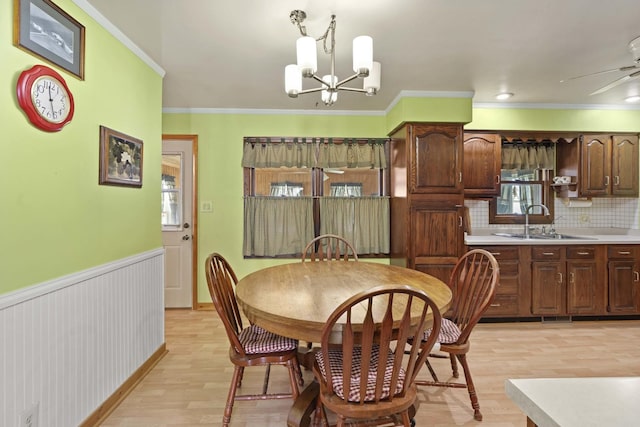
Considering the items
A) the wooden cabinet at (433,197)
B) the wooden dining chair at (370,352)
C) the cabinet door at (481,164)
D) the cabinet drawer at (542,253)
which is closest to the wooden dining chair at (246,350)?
the wooden dining chair at (370,352)

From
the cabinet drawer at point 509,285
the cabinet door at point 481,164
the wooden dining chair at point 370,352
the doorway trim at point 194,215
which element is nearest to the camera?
the wooden dining chair at point 370,352

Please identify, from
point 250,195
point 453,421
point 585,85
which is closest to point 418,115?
point 585,85

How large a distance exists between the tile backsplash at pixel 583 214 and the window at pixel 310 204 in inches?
43.2

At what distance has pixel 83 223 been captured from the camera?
1.78 metres

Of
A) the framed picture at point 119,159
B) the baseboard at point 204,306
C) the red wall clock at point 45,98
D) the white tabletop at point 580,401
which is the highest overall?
the red wall clock at point 45,98

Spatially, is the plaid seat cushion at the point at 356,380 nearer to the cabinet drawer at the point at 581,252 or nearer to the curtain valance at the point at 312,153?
the curtain valance at the point at 312,153

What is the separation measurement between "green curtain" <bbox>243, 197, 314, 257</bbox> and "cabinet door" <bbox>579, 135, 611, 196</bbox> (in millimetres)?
3053

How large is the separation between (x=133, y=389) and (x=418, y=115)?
3272 mm

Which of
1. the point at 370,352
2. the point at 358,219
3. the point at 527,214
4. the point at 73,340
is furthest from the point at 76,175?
the point at 527,214

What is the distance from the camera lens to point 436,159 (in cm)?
327

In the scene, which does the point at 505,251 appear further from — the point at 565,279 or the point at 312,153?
the point at 312,153

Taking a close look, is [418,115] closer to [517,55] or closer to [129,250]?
[517,55]

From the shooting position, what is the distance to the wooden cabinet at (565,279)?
3375 mm

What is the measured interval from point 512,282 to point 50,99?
12.9 ft
